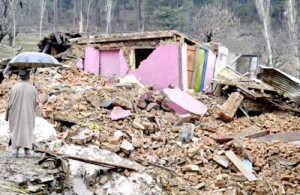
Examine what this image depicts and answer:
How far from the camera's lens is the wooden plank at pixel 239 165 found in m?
7.30

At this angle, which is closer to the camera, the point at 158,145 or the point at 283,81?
the point at 158,145

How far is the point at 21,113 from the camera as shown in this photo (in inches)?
246

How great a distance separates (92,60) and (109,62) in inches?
32.1

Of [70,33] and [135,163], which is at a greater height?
[70,33]

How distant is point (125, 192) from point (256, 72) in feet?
54.2

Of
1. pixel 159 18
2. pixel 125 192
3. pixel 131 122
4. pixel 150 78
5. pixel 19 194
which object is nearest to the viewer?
pixel 19 194

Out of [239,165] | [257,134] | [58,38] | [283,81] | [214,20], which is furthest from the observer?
[214,20]

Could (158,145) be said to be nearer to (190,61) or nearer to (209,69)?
(190,61)

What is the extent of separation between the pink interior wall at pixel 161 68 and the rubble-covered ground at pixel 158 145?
290cm

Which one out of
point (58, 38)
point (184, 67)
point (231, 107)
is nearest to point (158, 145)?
point (231, 107)

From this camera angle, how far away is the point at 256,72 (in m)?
21.4

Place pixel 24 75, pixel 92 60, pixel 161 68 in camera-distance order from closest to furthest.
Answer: pixel 24 75
pixel 161 68
pixel 92 60

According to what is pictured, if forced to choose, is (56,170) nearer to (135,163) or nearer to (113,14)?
(135,163)

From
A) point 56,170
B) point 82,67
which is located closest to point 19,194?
point 56,170
